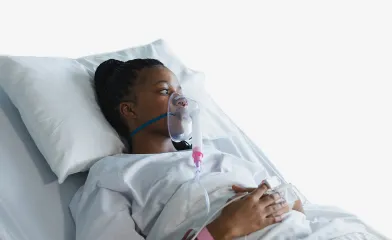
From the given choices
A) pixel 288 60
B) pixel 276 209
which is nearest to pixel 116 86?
pixel 276 209

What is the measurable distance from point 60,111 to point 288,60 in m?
1.39

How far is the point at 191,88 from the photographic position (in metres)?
2.06

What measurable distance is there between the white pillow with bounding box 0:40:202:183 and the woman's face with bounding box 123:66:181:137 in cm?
10

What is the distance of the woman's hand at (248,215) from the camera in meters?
1.30

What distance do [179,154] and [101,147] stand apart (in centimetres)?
27

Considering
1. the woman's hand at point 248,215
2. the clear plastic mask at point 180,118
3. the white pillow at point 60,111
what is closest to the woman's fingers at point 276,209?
the woman's hand at point 248,215

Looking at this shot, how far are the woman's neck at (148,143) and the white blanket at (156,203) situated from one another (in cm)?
10

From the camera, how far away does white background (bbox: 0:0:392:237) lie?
2.19 m

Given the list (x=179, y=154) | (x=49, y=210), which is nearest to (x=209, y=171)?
(x=179, y=154)

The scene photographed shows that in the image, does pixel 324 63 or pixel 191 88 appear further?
pixel 324 63

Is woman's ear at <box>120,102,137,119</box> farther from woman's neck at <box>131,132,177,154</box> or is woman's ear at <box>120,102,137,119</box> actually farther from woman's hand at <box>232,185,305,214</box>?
woman's hand at <box>232,185,305,214</box>

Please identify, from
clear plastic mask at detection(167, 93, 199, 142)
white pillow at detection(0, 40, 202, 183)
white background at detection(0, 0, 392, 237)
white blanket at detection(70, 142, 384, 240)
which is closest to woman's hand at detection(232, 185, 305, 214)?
white blanket at detection(70, 142, 384, 240)

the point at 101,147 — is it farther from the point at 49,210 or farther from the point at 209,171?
the point at 209,171

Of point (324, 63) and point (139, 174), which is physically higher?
point (139, 174)
